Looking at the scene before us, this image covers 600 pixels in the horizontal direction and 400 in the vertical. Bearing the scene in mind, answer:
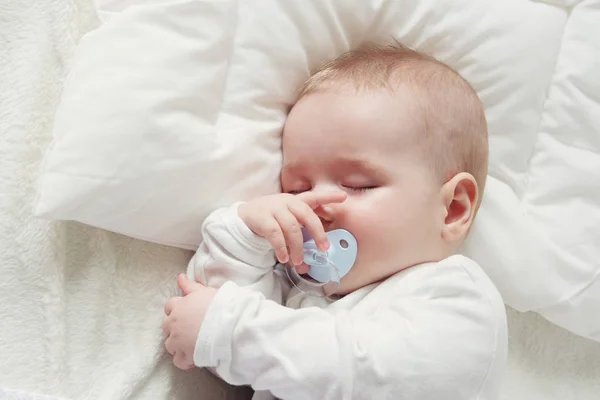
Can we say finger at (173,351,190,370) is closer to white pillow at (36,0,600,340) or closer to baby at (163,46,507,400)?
baby at (163,46,507,400)

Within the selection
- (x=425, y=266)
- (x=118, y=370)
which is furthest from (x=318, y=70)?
(x=118, y=370)

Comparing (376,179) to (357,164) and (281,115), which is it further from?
(281,115)

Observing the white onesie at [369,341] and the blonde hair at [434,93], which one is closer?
the white onesie at [369,341]

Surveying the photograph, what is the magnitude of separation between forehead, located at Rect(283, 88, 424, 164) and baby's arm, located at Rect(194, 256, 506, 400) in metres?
0.23

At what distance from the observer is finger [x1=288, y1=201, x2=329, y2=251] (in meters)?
0.95

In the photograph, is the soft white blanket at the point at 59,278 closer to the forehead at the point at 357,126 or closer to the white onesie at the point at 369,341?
the white onesie at the point at 369,341

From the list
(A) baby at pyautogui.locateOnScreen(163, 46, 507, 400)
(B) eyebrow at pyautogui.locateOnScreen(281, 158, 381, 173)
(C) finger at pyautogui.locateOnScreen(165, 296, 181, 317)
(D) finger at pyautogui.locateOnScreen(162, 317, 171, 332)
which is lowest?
(D) finger at pyautogui.locateOnScreen(162, 317, 171, 332)

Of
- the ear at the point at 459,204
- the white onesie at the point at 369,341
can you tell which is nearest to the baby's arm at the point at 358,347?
the white onesie at the point at 369,341

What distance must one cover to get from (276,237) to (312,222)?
0.05 m

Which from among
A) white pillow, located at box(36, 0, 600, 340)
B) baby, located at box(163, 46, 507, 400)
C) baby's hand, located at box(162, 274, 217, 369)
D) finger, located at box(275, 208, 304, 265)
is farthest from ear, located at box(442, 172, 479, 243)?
baby's hand, located at box(162, 274, 217, 369)

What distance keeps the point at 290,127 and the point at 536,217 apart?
1.57 feet

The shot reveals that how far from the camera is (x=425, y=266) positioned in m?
1.02

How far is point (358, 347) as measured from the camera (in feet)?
2.97

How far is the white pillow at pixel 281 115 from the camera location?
0.96m
